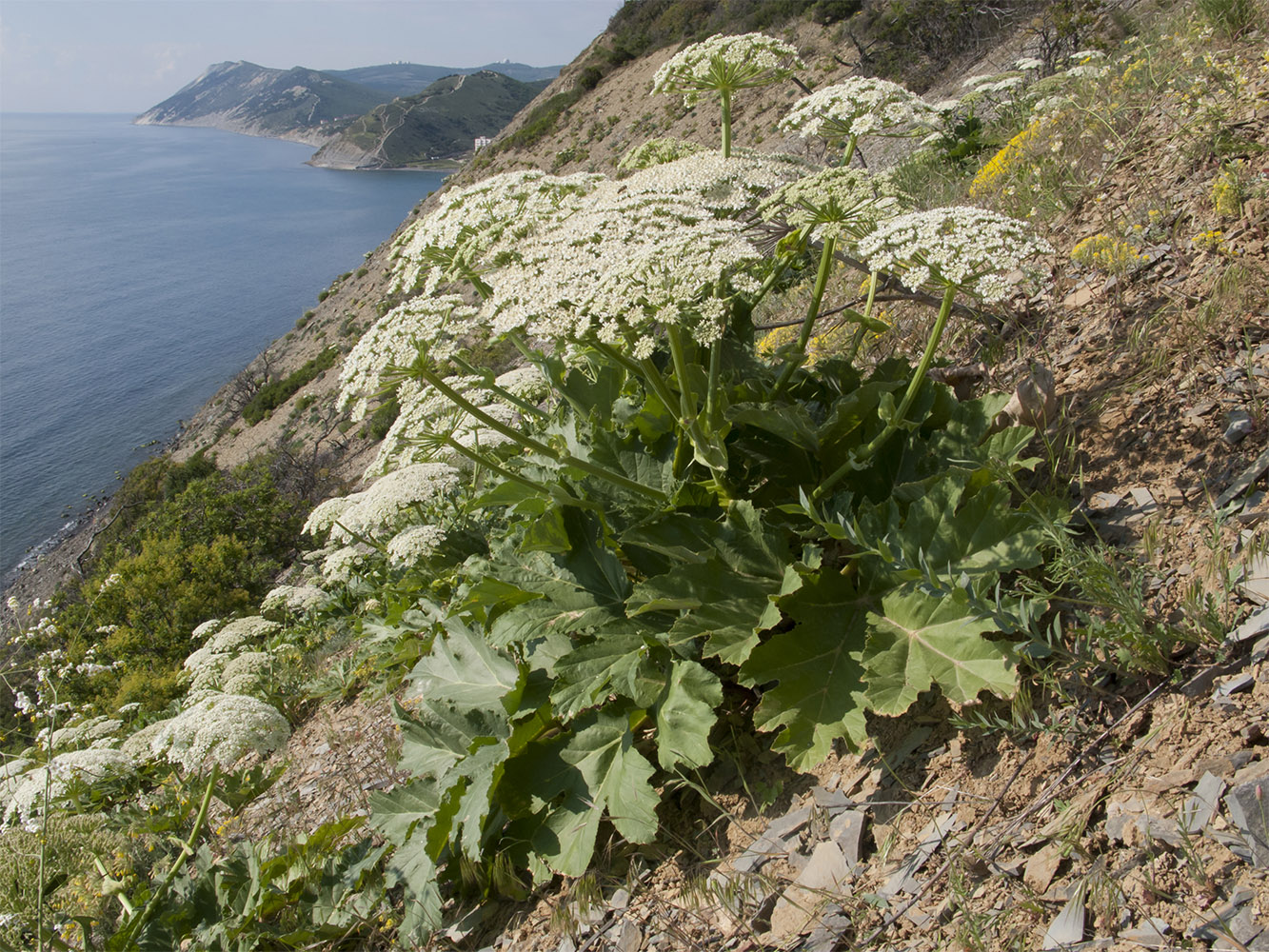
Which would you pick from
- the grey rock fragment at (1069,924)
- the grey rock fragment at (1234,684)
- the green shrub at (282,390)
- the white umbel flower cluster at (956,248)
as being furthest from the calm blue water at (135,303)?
the grey rock fragment at (1234,684)

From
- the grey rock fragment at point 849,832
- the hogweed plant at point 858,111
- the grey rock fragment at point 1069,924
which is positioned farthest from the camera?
the hogweed plant at point 858,111

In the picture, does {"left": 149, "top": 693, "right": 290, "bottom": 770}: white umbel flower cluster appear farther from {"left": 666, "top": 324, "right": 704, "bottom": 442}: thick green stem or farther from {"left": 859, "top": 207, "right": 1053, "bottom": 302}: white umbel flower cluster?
{"left": 859, "top": 207, "right": 1053, "bottom": 302}: white umbel flower cluster

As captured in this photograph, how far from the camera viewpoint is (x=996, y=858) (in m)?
2.31

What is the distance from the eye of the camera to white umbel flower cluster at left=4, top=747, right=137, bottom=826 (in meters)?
4.82

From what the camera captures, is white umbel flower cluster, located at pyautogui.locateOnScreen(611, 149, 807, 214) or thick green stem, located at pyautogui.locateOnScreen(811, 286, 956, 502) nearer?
thick green stem, located at pyautogui.locateOnScreen(811, 286, 956, 502)

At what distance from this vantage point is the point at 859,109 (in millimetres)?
4473

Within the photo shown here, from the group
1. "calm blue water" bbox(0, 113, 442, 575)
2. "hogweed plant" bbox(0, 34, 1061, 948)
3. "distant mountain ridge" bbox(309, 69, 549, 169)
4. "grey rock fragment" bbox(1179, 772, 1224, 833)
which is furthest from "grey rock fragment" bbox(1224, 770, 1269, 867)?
"distant mountain ridge" bbox(309, 69, 549, 169)

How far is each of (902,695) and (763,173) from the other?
258 centimetres

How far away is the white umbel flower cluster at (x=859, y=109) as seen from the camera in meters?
4.35

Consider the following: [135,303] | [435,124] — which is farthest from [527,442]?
[435,124]

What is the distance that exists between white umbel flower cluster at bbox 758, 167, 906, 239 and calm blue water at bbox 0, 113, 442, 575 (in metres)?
52.0

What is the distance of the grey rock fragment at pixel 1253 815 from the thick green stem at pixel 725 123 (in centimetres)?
349

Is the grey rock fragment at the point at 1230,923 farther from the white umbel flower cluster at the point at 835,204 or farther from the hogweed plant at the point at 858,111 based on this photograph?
the hogweed plant at the point at 858,111

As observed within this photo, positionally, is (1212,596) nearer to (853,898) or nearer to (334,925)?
(853,898)
